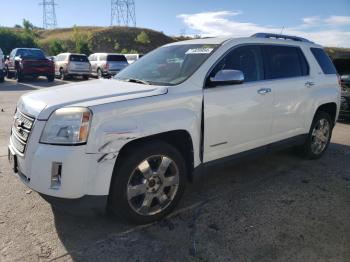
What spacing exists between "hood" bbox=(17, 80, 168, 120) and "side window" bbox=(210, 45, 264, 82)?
0.94 m

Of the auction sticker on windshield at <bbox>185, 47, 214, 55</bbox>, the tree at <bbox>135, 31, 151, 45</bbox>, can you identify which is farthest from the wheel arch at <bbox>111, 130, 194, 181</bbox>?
the tree at <bbox>135, 31, 151, 45</bbox>

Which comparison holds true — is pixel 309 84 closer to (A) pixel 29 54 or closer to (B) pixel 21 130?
(B) pixel 21 130

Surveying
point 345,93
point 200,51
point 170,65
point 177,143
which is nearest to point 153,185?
point 177,143

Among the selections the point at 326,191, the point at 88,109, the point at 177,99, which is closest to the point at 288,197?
the point at 326,191

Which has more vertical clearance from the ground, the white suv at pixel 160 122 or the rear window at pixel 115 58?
the rear window at pixel 115 58

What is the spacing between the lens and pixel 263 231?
349cm

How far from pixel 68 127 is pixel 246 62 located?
234cm

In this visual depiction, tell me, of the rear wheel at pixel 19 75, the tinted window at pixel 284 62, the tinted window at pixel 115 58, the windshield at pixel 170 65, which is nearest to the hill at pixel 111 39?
the tinted window at pixel 115 58

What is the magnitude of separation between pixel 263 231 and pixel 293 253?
0.41 m

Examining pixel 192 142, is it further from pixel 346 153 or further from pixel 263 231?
pixel 346 153

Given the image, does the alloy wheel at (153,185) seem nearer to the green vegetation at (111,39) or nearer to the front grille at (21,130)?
the front grille at (21,130)

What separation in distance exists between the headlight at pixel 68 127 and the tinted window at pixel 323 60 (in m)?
3.94

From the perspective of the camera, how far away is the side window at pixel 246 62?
4.14m

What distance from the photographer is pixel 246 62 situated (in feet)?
14.4
